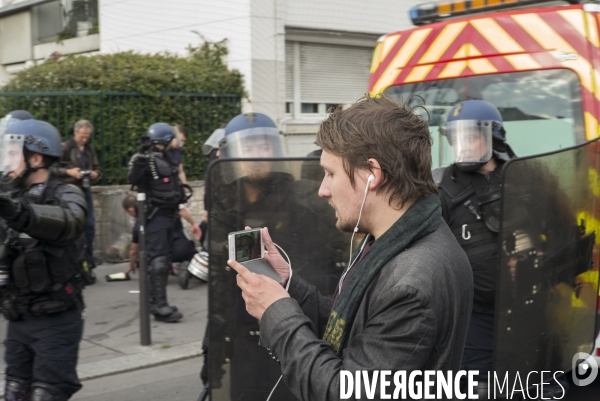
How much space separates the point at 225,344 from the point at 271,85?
9530mm

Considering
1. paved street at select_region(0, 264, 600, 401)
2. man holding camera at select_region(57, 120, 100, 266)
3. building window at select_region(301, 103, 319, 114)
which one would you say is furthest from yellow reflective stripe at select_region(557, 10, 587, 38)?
building window at select_region(301, 103, 319, 114)

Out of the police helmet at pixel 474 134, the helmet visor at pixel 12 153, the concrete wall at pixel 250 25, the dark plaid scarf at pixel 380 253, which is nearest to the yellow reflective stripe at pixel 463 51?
the police helmet at pixel 474 134

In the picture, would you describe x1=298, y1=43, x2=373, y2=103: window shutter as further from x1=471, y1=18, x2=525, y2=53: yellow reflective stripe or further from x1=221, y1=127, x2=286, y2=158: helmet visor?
x1=221, y1=127, x2=286, y2=158: helmet visor

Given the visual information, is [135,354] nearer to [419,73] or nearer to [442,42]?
[419,73]

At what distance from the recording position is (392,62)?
5.44 meters

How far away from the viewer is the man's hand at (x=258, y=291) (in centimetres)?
193

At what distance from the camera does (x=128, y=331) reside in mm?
6730

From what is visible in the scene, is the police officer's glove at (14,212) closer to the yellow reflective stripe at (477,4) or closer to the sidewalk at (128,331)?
the sidewalk at (128,331)

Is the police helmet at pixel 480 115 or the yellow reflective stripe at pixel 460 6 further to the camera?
the yellow reflective stripe at pixel 460 6

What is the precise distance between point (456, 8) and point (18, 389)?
3.79 metres

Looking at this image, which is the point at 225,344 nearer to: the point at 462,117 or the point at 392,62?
the point at 462,117

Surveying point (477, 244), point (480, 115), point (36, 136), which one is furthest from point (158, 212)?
point (477, 244)

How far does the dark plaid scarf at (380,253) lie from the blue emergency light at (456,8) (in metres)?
3.48

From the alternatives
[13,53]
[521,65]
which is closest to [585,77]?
[521,65]
